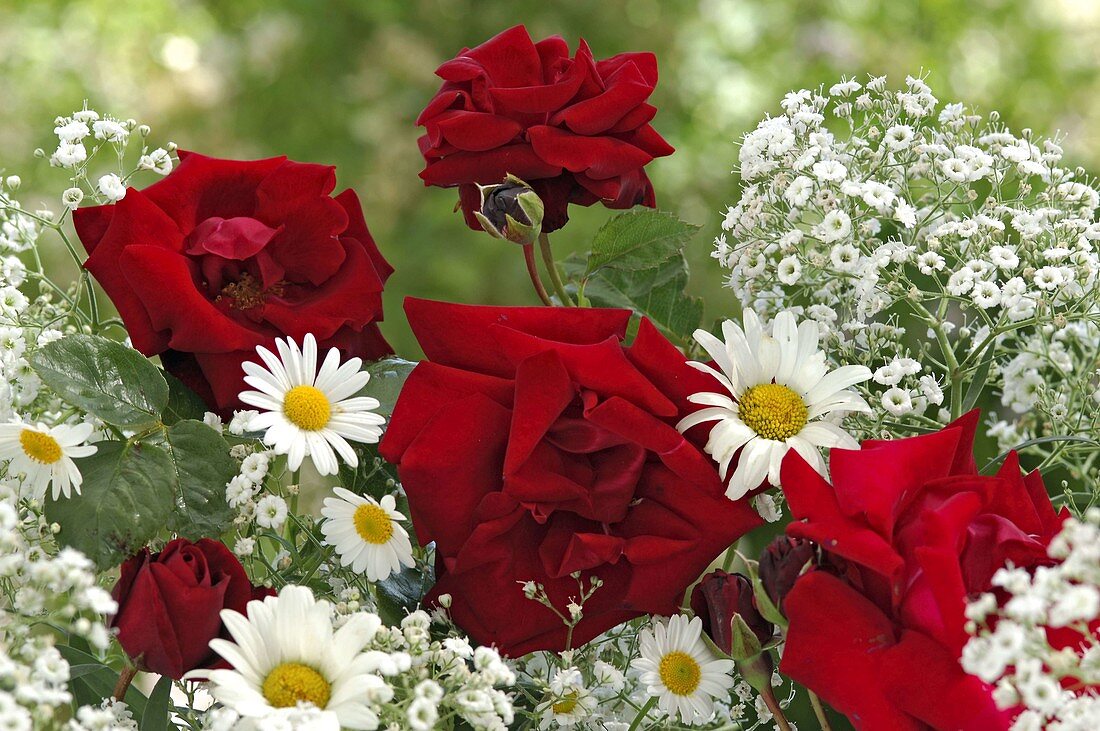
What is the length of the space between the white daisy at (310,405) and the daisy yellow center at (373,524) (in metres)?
0.02

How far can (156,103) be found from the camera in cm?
280

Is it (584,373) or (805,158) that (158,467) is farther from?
(805,158)

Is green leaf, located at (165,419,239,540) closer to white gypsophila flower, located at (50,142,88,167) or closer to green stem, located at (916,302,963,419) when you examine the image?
white gypsophila flower, located at (50,142,88,167)

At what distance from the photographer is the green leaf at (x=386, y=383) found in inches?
16.3

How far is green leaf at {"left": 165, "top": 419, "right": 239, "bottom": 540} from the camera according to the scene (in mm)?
398

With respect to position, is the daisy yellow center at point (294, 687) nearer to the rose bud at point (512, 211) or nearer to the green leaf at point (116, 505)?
the green leaf at point (116, 505)

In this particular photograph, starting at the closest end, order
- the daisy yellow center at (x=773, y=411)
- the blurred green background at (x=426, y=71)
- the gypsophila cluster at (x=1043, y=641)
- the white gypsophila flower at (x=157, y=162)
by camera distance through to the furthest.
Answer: the gypsophila cluster at (x=1043, y=641), the daisy yellow center at (x=773, y=411), the white gypsophila flower at (x=157, y=162), the blurred green background at (x=426, y=71)

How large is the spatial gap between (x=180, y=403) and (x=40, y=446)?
70mm

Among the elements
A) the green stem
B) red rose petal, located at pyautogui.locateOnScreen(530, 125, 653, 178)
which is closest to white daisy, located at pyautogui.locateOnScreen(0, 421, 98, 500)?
red rose petal, located at pyautogui.locateOnScreen(530, 125, 653, 178)

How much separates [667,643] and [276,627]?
138 millimetres

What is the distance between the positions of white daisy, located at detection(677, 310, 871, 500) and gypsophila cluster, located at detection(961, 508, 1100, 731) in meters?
0.09

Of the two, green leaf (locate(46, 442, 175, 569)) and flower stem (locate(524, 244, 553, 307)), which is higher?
flower stem (locate(524, 244, 553, 307))

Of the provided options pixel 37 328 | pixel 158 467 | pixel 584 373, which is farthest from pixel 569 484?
pixel 37 328

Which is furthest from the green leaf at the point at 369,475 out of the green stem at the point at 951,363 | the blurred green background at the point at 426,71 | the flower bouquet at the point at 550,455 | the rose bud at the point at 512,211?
the blurred green background at the point at 426,71
